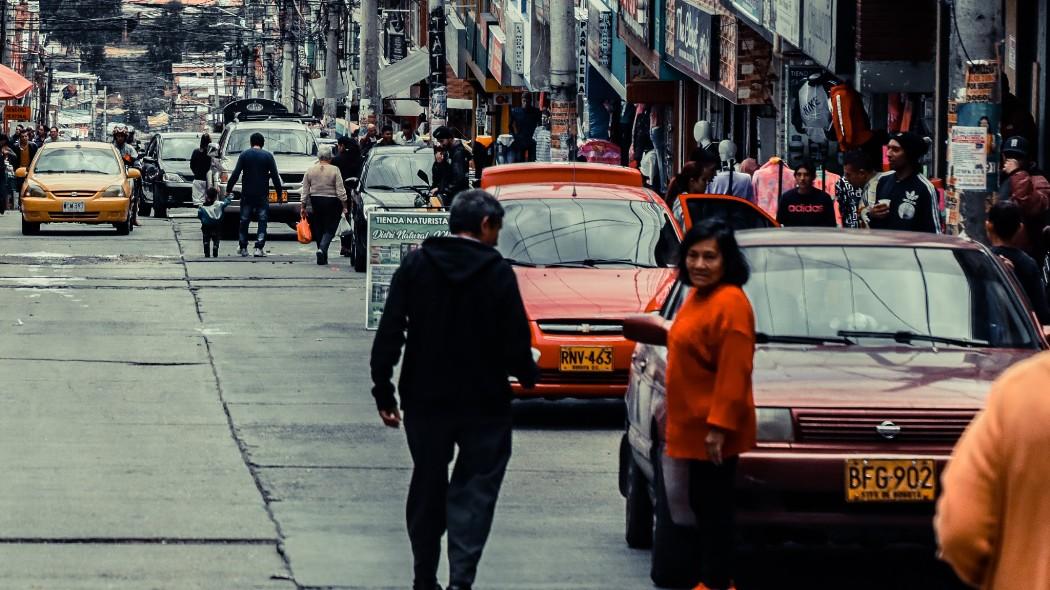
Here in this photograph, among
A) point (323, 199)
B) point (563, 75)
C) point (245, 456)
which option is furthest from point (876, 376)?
point (563, 75)

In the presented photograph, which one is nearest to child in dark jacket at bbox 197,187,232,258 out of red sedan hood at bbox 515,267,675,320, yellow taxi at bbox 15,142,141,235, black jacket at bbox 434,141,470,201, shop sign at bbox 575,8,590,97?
black jacket at bbox 434,141,470,201

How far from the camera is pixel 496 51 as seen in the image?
48.7 metres

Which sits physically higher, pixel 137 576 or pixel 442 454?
pixel 442 454

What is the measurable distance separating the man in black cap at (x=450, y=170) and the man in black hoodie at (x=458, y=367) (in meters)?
17.1

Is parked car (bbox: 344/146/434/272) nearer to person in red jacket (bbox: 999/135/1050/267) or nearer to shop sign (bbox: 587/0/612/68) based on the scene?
shop sign (bbox: 587/0/612/68)

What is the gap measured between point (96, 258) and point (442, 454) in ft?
67.4

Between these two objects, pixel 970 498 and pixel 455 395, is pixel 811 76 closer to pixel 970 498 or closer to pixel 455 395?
pixel 455 395

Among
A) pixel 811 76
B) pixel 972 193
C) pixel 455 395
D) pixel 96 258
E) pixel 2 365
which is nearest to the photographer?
pixel 455 395

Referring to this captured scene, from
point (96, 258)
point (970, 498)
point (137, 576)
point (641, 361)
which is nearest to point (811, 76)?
point (96, 258)

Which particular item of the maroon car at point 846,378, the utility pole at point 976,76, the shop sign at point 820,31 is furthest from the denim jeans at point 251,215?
the maroon car at point 846,378

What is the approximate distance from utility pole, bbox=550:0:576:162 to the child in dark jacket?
Result: 598cm

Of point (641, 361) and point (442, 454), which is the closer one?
point (442, 454)

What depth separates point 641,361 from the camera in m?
9.09

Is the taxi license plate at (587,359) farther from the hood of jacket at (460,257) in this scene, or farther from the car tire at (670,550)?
the hood of jacket at (460,257)
